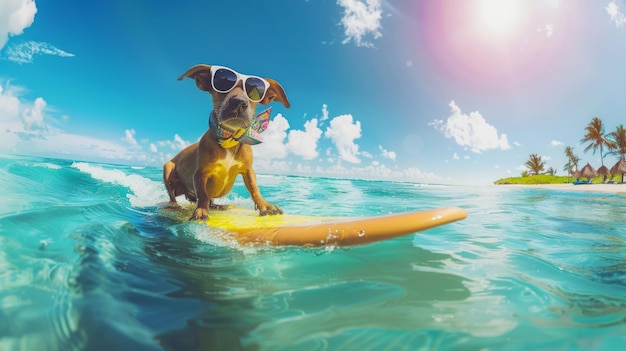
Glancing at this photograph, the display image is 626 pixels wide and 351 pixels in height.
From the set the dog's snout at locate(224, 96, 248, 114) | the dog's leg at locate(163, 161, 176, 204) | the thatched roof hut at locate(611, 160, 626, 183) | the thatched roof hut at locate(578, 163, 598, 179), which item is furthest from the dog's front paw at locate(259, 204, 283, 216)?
the thatched roof hut at locate(578, 163, 598, 179)

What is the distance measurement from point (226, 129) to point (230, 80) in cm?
51

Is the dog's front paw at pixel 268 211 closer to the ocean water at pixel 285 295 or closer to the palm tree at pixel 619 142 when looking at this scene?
the ocean water at pixel 285 295

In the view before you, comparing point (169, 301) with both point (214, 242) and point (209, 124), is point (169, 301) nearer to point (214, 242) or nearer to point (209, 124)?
point (214, 242)

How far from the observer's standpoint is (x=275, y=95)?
10.9ft

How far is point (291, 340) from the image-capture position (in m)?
1.09

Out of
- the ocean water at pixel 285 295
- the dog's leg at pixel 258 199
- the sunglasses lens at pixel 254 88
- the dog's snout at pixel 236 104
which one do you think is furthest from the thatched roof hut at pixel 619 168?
the dog's snout at pixel 236 104

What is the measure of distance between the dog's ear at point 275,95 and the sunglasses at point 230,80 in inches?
8.5

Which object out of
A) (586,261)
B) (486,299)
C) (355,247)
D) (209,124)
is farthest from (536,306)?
(209,124)

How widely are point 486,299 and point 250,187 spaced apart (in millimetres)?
2614

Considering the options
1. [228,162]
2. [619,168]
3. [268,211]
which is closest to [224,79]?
[228,162]

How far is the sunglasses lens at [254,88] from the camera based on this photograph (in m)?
3.01

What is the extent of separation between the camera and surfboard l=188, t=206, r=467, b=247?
195 cm

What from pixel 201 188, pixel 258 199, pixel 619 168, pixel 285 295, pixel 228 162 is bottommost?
pixel 285 295

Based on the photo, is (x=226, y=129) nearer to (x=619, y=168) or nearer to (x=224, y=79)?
(x=224, y=79)
